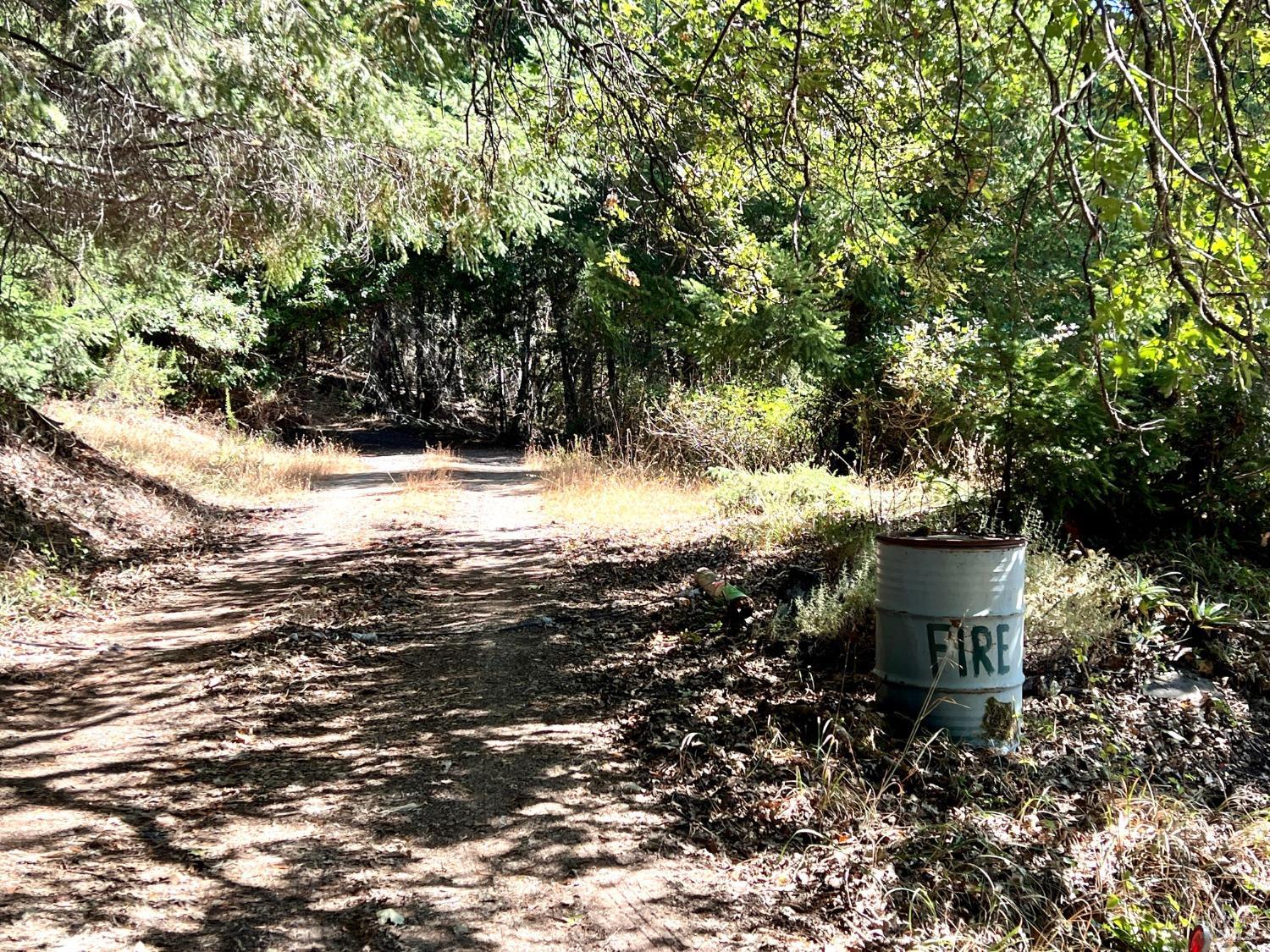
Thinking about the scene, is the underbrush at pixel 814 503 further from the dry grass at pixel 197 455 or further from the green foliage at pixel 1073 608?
the dry grass at pixel 197 455

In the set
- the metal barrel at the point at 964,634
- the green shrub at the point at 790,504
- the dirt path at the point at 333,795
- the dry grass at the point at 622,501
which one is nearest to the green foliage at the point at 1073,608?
the metal barrel at the point at 964,634

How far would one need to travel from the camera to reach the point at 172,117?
23.1 ft

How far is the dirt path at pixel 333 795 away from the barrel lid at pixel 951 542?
5.88 ft

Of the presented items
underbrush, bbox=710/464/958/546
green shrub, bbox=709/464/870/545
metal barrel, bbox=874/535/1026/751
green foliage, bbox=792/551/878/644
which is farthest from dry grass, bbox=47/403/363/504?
metal barrel, bbox=874/535/1026/751

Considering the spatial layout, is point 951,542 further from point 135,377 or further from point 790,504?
point 135,377

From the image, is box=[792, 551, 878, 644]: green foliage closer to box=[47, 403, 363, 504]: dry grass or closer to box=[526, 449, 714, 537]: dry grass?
box=[526, 449, 714, 537]: dry grass

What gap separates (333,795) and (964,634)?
3.05 meters

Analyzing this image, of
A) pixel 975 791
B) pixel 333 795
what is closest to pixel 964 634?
pixel 975 791

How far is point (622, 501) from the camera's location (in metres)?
10.9

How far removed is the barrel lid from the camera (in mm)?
4492

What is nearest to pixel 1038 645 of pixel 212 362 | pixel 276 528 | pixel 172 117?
pixel 172 117

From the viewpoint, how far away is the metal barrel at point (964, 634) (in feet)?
14.7

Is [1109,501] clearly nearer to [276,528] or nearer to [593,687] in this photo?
[593,687]

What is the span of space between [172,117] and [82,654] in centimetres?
409
